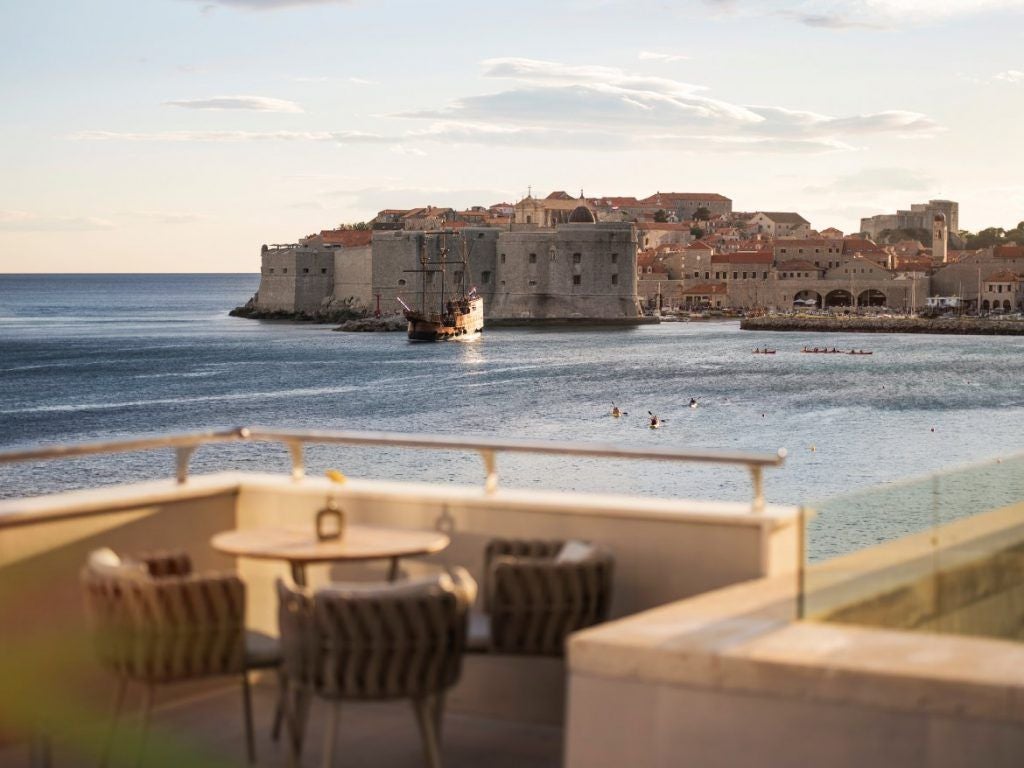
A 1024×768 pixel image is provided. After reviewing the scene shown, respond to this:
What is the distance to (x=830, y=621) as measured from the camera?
8.67 feet

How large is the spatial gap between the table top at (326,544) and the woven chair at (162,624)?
0.15 m

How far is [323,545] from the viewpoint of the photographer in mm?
3127

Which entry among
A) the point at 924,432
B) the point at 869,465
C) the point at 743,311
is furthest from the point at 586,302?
the point at 869,465

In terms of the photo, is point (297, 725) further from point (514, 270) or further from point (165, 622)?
point (514, 270)

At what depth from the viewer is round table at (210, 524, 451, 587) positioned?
3.00m

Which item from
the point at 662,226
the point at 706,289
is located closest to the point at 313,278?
the point at 706,289

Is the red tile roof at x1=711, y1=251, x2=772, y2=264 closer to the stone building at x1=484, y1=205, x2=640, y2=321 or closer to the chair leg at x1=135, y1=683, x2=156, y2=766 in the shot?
the stone building at x1=484, y1=205, x2=640, y2=321

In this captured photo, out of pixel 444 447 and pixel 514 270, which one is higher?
pixel 514 270

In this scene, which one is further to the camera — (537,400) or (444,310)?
(444,310)

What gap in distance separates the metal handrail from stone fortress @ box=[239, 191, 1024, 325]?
58.7 m

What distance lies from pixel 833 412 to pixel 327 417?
407 inches

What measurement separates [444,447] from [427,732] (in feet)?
2.27

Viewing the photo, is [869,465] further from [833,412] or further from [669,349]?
[669,349]

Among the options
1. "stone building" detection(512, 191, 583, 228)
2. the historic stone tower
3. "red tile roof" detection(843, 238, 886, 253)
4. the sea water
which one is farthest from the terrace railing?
the historic stone tower
